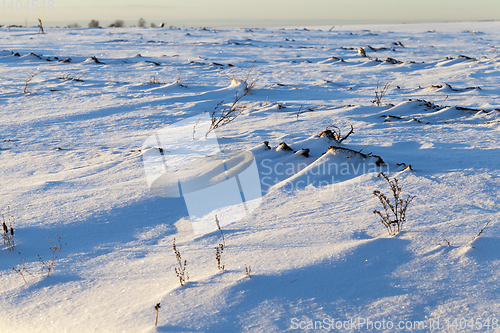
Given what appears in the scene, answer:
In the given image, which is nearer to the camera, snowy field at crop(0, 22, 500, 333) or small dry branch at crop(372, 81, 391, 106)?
snowy field at crop(0, 22, 500, 333)

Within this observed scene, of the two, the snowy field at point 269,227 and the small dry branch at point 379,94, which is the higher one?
the small dry branch at point 379,94

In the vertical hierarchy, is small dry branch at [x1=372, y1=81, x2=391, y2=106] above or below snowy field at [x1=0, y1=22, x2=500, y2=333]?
above

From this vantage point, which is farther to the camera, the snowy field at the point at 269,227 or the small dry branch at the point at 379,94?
the small dry branch at the point at 379,94

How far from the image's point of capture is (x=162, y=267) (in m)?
1.83

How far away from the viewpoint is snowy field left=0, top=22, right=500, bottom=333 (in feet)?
4.67

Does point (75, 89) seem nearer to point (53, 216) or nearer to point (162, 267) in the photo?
point (53, 216)

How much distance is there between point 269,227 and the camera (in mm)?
2141

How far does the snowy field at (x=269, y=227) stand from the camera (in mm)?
1423

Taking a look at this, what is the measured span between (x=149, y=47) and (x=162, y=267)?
1213 cm

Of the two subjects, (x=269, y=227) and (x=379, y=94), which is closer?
(x=269, y=227)

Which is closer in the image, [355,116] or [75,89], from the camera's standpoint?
[355,116]

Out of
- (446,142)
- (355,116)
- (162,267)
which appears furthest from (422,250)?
(355,116)

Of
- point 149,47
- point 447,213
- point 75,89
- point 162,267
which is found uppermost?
point 149,47

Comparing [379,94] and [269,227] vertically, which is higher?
[379,94]
